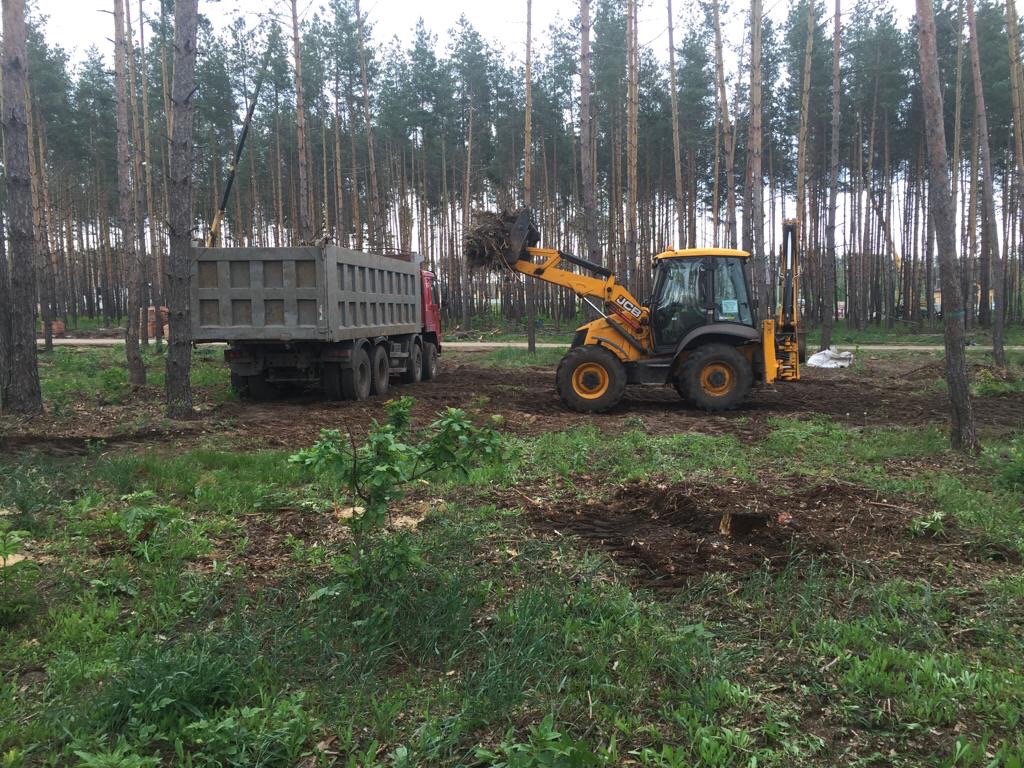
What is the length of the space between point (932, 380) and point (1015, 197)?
2117 centimetres

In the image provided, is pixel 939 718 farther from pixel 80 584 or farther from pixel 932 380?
pixel 932 380

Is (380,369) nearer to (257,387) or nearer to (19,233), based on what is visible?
(257,387)

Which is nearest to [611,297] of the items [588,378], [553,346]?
[588,378]

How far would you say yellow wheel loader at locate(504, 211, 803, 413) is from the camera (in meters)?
11.5

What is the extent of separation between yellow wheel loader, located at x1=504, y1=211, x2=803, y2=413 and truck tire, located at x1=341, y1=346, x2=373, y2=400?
127 inches

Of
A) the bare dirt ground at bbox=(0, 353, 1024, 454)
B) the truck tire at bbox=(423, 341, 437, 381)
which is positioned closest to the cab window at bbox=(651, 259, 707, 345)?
the bare dirt ground at bbox=(0, 353, 1024, 454)

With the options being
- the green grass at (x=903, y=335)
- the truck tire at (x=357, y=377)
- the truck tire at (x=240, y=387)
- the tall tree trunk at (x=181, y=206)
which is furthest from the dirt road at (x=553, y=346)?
the tall tree trunk at (x=181, y=206)

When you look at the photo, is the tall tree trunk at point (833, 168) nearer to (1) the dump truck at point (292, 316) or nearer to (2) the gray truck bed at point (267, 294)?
(1) the dump truck at point (292, 316)

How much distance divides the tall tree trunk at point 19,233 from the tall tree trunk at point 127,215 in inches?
137

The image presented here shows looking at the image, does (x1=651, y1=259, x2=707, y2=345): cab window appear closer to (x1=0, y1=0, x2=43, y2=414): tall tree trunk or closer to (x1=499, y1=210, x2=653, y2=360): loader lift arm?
(x1=499, y1=210, x2=653, y2=360): loader lift arm

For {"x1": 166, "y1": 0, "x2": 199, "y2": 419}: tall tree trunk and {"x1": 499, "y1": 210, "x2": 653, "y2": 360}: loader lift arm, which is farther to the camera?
{"x1": 499, "y1": 210, "x2": 653, "y2": 360}: loader lift arm

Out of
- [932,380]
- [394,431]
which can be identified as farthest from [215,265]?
[932,380]

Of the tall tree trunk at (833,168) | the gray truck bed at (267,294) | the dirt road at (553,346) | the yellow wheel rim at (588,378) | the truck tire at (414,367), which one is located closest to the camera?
the gray truck bed at (267,294)

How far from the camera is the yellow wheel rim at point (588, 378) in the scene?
11953mm
